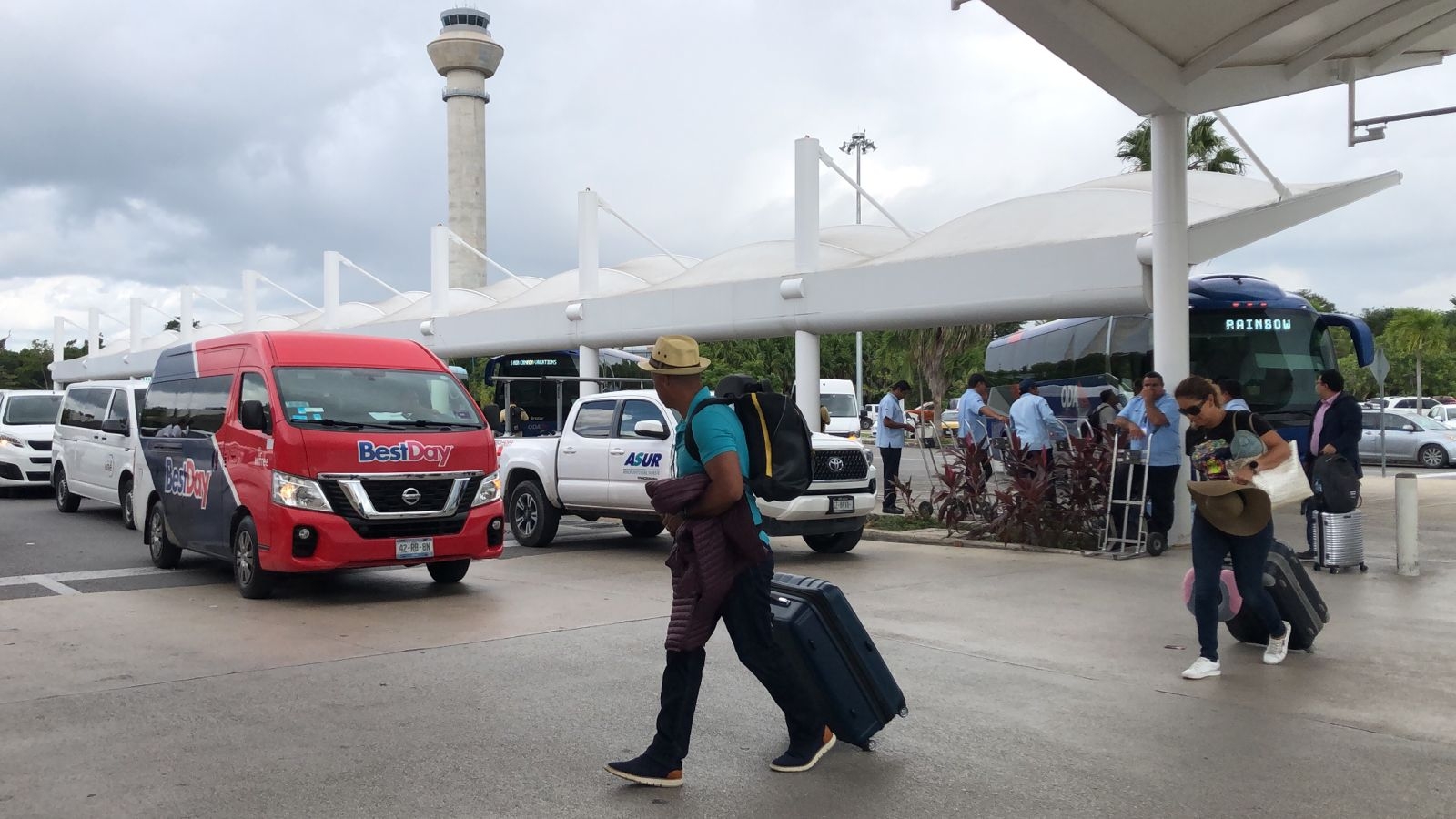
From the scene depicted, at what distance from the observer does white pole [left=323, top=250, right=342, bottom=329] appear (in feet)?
128

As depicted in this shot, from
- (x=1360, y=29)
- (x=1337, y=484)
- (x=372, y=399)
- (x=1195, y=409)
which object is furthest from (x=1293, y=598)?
(x=1360, y=29)

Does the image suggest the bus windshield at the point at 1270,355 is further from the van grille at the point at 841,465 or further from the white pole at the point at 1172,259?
the van grille at the point at 841,465

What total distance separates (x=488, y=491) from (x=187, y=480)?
2959mm

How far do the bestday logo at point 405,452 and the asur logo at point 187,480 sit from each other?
1.86 meters

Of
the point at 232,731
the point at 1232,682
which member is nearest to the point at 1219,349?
the point at 1232,682

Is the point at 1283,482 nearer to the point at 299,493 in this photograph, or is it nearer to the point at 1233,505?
the point at 1233,505

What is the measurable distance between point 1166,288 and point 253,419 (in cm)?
989

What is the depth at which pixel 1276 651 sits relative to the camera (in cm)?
743

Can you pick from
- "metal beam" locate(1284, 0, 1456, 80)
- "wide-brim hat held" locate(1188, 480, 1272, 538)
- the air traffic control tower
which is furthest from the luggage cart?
the air traffic control tower

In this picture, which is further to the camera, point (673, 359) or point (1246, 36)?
point (1246, 36)

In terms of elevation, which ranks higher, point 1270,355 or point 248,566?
point 1270,355

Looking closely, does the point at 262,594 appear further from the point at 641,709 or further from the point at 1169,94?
the point at 1169,94

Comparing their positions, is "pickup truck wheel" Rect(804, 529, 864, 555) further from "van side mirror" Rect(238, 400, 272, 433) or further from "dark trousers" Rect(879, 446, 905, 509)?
"van side mirror" Rect(238, 400, 272, 433)

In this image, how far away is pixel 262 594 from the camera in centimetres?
1005
